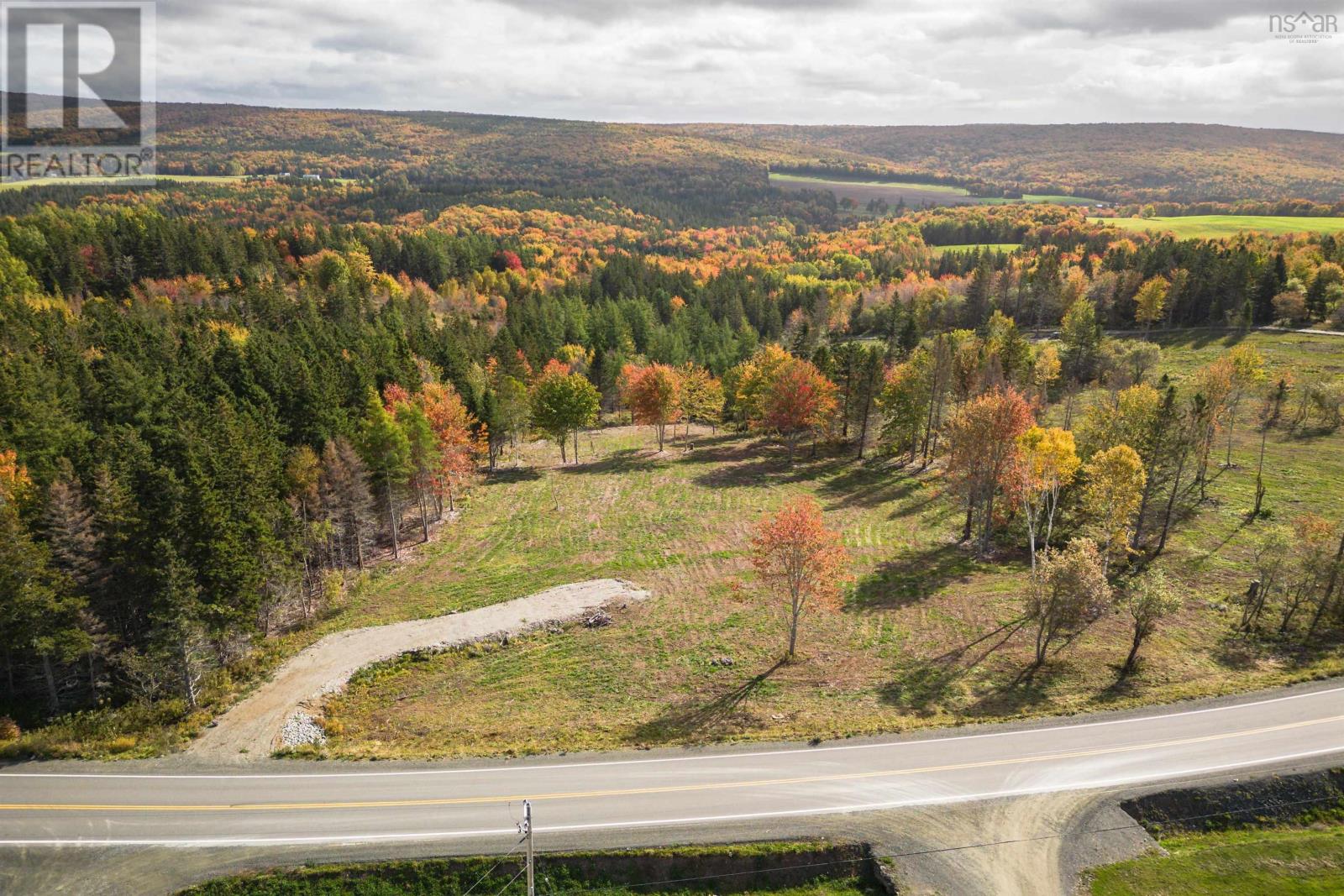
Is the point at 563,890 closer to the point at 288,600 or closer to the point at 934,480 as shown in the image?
the point at 288,600

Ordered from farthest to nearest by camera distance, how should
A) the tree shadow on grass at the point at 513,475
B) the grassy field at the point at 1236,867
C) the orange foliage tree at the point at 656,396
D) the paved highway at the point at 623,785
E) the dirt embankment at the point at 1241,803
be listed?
the orange foliage tree at the point at 656,396
the tree shadow on grass at the point at 513,475
the dirt embankment at the point at 1241,803
the paved highway at the point at 623,785
the grassy field at the point at 1236,867

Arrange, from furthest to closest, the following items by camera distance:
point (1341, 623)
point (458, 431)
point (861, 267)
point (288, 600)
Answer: point (861, 267), point (458, 431), point (288, 600), point (1341, 623)

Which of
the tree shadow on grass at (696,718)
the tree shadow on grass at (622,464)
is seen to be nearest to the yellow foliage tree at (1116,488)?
the tree shadow on grass at (696,718)

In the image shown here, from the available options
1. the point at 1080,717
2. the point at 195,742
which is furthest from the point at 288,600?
the point at 1080,717

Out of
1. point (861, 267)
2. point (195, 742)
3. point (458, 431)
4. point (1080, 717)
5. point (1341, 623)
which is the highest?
point (861, 267)

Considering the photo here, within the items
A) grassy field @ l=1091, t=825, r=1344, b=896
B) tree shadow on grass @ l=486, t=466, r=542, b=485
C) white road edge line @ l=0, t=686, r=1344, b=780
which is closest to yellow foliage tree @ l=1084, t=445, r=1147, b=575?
white road edge line @ l=0, t=686, r=1344, b=780

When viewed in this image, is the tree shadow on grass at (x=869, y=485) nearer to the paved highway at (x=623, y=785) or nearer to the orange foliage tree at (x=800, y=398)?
the orange foliage tree at (x=800, y=398)
